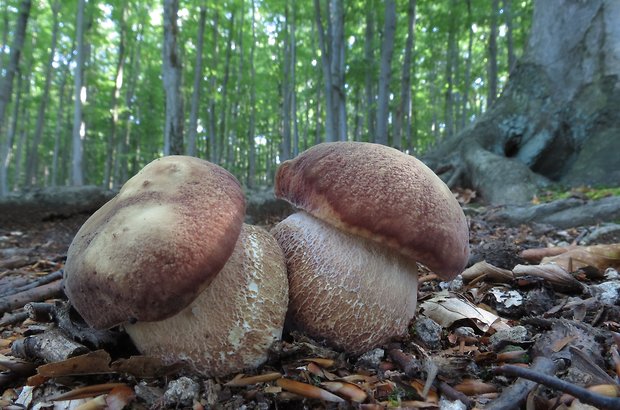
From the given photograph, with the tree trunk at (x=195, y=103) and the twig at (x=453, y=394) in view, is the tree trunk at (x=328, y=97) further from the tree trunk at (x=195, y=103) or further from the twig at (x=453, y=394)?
the twig at (x=453, y=394)

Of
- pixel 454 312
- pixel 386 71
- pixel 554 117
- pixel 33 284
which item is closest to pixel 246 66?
pixel 386 71

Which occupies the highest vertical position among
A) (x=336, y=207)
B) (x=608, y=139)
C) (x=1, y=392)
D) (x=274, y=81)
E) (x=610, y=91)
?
(x=274, y=81)

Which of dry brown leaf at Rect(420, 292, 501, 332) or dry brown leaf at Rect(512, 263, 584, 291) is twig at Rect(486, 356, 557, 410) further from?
dry brown leaf at Rect(512, 263, 584, 291)

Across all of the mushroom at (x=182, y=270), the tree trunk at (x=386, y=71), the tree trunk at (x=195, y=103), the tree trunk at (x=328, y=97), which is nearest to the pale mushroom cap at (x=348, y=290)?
the mushroom at (x=182, y=270)

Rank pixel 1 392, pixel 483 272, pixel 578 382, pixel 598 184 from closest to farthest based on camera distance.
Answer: pixel 578 382
pixel 1 392
pixel 483 272
pixel 598 184

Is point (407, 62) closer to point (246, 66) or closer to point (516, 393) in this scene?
point (516, 393)

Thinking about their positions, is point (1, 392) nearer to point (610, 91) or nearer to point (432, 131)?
point (610, 91)

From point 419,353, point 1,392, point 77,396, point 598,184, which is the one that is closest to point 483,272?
point 419,353
